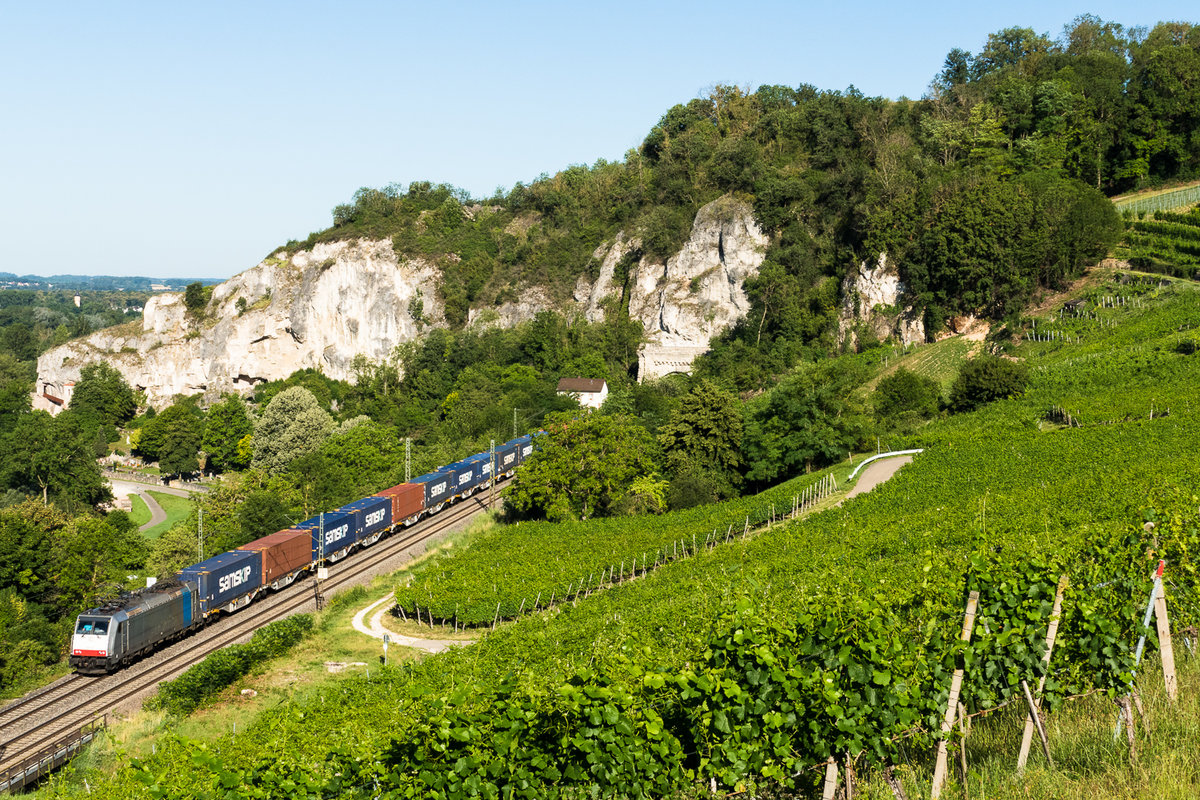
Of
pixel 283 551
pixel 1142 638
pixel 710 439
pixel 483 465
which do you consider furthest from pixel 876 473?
pixel 1142 638

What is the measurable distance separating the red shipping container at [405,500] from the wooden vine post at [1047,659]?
39.1 meters

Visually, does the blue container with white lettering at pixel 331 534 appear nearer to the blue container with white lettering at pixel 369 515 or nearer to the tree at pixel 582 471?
the blue container with white lettering at pixel 369 515

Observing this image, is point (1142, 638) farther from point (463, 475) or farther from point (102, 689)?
point (463, 475)

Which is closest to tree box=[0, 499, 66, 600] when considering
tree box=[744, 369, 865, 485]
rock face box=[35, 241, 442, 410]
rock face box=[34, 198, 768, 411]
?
tree box=[744, 369, 865, 485]

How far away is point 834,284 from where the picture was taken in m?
70.3

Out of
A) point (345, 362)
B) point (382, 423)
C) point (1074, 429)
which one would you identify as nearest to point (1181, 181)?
point (1074, 429)

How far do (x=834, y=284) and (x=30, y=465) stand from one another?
6596 cm

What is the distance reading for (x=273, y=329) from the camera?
104m

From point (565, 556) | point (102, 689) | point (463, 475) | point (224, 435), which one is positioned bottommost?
point (102, 689)

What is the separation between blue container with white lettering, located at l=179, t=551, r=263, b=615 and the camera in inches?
1271

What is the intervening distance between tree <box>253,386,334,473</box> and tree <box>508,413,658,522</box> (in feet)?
93.0

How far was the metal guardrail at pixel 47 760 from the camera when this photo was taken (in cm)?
2070

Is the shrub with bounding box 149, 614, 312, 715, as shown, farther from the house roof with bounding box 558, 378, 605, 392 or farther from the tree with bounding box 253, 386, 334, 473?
the house roof with bounding box 558, 378, 605, 392

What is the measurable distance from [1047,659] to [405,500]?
4036 centimetres
